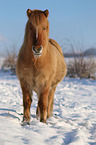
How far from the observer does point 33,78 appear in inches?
99.0

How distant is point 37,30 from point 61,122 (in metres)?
1.55

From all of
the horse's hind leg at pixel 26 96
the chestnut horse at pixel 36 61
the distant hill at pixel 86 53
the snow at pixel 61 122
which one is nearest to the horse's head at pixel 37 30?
the chestnut horse at pixel 36 61

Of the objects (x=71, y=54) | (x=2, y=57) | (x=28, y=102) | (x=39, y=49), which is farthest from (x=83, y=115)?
(x=2, y=57)

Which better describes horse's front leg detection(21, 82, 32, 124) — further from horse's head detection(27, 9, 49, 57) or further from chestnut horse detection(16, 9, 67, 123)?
horse's head detection(27, 9, 49, 57)

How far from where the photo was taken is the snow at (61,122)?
1.86 m

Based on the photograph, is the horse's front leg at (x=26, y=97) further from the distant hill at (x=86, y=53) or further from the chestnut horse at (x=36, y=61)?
the distant hill at (x=86, y=53)

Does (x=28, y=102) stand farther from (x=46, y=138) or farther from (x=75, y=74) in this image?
(x=75, y=74)

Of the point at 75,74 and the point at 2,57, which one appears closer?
the point at 75,74

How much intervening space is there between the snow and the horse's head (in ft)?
3.15

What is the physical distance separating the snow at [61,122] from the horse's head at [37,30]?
960mm

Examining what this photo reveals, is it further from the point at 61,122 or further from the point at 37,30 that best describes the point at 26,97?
the point at 37,30

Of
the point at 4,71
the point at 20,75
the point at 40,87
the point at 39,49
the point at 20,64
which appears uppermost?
the point at 39,49

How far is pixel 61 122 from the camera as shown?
288 cm

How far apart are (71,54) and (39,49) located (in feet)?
19.9
